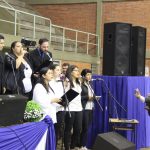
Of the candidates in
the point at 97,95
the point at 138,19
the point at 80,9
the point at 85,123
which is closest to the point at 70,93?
the point at 85,123

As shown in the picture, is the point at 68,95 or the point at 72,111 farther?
the point at 72,111

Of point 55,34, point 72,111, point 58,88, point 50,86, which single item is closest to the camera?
point 50,86

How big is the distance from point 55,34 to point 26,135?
1272 cm

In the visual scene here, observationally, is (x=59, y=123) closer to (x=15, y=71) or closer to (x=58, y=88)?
(x=58, y=88)

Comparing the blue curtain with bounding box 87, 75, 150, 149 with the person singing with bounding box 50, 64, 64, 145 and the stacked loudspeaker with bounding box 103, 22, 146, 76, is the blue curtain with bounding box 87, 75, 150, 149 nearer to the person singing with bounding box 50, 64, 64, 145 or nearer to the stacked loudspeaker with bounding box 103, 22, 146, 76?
the stacked loudspeaker with bounding box 103, 22, 146, 76

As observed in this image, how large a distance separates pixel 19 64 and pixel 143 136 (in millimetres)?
4000

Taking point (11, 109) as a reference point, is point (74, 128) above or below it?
below

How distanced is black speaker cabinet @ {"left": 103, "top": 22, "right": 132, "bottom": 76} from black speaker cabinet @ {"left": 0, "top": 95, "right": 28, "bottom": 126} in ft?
15.0

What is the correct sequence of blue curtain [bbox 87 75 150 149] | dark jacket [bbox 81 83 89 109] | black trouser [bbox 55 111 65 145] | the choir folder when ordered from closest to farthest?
the choir folder, black trouser [bbox 55 111 65 145], dark jacket [bbox 81 83 89 109], blue curtain [bbox 87 75 150 149]

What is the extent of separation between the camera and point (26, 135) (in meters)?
4.48

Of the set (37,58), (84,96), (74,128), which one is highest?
(37,58)

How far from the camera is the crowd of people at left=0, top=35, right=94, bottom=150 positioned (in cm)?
560

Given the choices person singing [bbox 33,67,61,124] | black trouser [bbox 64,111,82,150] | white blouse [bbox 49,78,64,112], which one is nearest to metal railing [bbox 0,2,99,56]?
black trouser [bbox 64,111,82,150]

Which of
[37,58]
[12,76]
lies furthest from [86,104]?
[12,76]
